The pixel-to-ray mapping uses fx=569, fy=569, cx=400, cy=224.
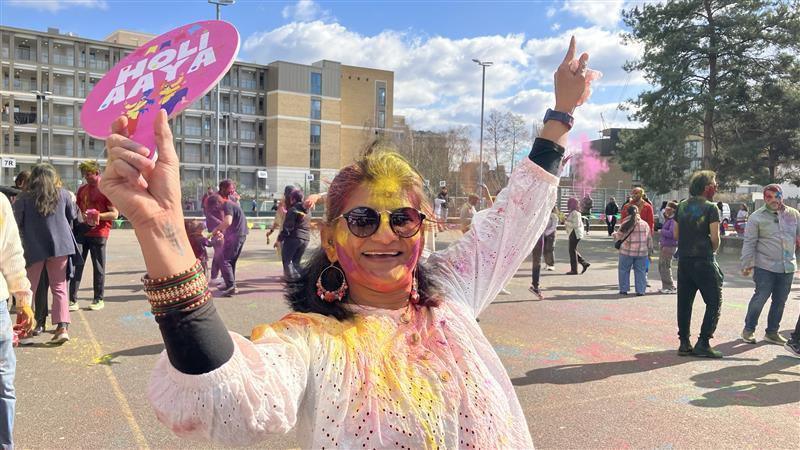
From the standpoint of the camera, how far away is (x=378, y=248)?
1685 mm

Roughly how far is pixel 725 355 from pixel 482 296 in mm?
5525

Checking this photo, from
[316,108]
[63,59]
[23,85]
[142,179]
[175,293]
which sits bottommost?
[175,293]

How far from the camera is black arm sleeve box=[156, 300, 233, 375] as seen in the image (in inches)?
44.8

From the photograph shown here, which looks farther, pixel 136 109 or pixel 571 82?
pixel 571 82

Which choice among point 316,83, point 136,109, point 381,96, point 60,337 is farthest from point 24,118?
point 136,109

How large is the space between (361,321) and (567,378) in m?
4.22

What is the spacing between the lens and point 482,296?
78.8 inches

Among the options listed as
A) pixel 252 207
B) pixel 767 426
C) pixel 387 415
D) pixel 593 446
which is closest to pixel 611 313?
pixel 767 426

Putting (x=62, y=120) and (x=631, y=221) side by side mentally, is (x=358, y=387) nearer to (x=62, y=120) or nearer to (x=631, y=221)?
(x=631, y=221)

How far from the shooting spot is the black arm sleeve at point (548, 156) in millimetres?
2010

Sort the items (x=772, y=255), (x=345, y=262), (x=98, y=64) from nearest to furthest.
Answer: (x=345, y=262), (x=772, y=255), (x=98, y=64)

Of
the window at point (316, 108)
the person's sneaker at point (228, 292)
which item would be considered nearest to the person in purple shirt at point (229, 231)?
the person's sneaker at point (228, 292)

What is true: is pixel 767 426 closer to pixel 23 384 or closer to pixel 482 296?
pixel 482 296

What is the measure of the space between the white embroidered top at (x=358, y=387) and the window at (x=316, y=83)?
7009cm
